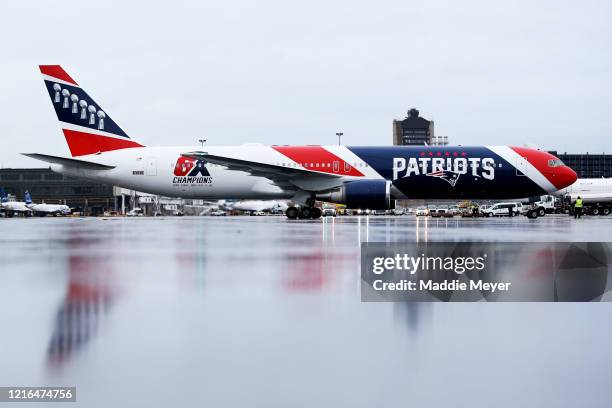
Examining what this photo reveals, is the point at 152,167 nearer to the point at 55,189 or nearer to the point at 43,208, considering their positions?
the point at 43,208

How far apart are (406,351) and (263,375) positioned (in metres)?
1.12

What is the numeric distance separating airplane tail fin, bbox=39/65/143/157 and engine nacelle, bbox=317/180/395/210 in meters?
12.7

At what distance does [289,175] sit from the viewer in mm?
31656

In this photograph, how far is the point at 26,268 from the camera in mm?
9797

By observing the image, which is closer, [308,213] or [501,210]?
[308,213]

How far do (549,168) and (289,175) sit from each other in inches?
520

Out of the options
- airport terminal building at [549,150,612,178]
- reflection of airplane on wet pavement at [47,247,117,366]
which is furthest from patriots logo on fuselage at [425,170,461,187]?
airport terminal building at [549,150,612,178]

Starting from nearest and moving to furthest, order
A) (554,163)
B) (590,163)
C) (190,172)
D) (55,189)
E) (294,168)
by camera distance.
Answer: (294,168)
(554,163)
(190,172)
(55,189)
(590,163)

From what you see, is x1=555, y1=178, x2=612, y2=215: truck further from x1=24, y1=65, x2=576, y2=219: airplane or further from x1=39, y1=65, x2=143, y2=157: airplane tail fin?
x1=39, y1=65, x2=143, y2=157: airplane tail fin

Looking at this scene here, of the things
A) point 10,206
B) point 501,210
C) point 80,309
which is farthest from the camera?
point 10,206

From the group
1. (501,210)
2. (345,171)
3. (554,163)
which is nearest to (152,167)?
(345,171)

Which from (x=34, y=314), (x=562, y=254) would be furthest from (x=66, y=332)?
(x=562, y=254)

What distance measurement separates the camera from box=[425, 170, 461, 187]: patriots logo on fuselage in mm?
31656

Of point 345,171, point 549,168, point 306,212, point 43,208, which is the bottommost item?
point 306,212
